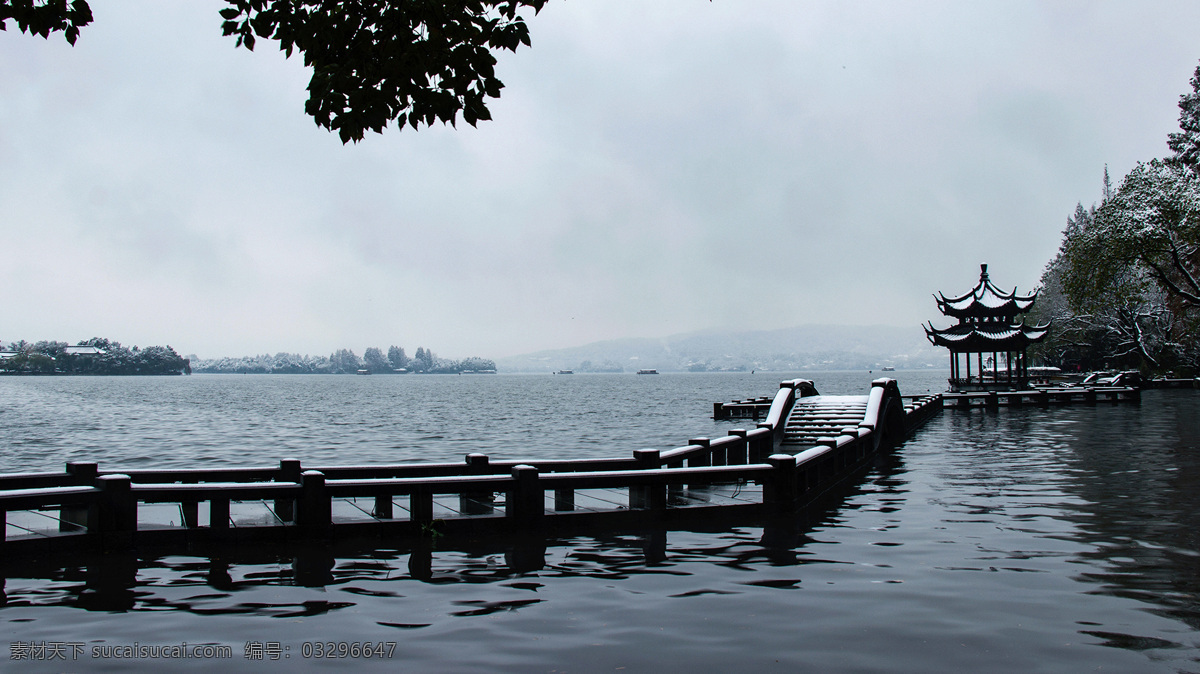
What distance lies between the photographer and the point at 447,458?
1220 inches

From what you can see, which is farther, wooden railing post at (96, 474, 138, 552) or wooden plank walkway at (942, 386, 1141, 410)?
wooden plank walkway at (942, 386, 1141, 410)

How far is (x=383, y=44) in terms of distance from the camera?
7660 mm

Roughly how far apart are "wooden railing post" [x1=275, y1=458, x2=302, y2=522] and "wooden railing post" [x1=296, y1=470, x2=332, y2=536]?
233 millimetres

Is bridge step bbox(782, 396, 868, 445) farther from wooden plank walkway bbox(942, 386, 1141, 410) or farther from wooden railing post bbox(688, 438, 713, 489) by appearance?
wooden plank walkway bbox(942, 386, 1141, 410)

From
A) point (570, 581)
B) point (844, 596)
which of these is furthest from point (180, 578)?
point (844, 596)

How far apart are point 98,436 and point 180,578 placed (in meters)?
40.7

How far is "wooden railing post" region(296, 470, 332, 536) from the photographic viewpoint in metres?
10.8

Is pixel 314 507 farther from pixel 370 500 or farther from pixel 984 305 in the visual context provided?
pixel 984 305

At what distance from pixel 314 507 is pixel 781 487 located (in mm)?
7276

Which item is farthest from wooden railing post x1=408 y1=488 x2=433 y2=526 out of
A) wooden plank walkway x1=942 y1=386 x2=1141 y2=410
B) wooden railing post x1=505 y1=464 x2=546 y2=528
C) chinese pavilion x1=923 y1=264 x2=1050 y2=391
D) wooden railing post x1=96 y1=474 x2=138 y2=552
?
chinese pavilion x1=923 y1=264 x2=1050 y2=391

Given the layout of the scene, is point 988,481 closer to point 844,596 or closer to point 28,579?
point 844,596

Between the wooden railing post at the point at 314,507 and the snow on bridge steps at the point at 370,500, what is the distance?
1cm

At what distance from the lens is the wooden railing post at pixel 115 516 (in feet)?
33.1

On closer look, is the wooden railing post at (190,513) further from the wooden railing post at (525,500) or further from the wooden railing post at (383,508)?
the wooden railing post at (525,500)
